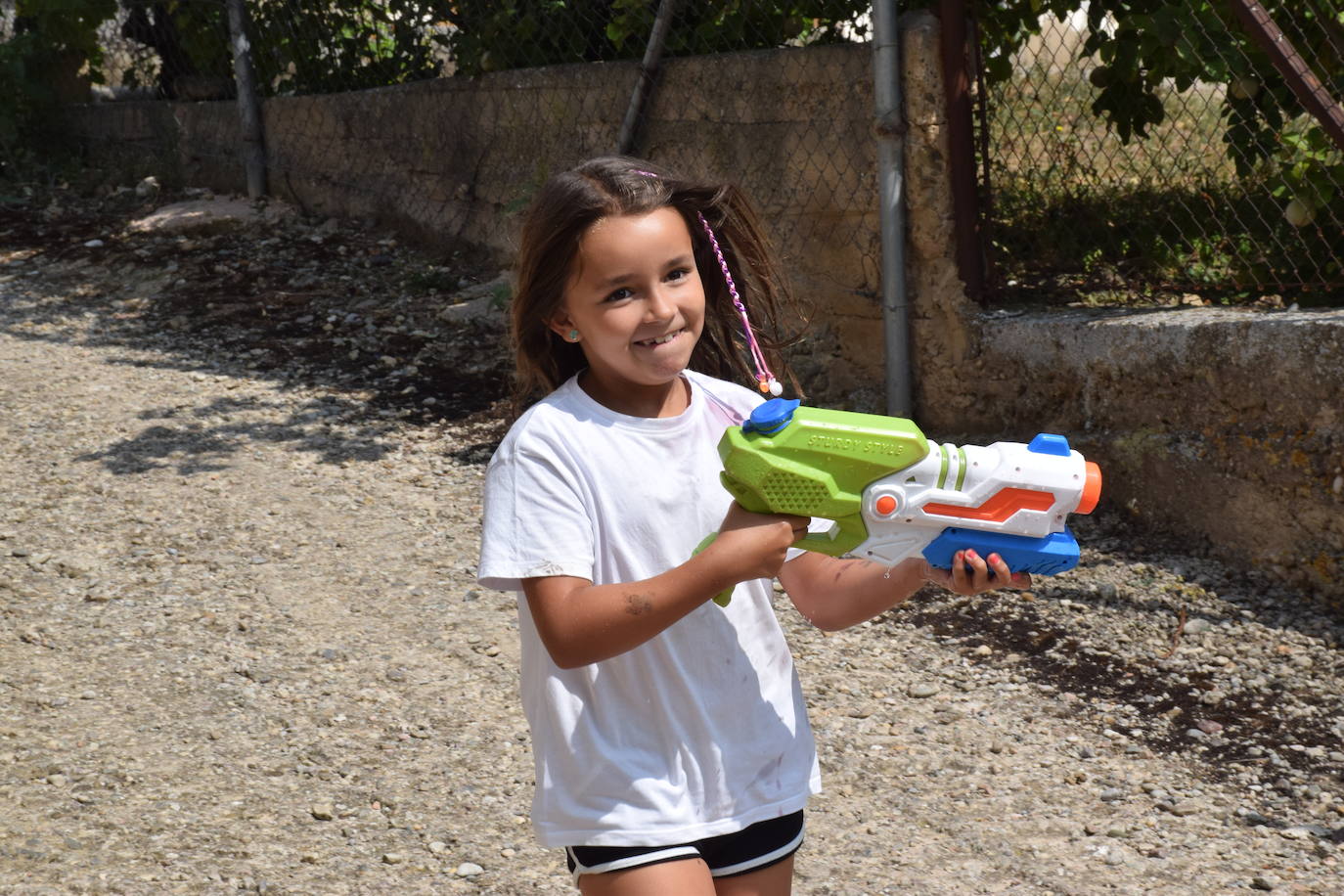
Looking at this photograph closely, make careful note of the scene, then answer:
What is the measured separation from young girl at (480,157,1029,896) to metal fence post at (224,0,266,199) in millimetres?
6938

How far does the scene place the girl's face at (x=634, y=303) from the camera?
1.67 metres

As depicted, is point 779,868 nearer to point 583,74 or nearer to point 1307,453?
point 1307,453

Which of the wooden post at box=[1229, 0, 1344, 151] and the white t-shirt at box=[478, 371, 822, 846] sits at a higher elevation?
the wooden post at box=[1229, 0, 1344, 151]

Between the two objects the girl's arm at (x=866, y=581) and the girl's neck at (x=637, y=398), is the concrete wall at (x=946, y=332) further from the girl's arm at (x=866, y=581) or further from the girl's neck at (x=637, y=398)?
the girl's neck at (x=637, y=398)

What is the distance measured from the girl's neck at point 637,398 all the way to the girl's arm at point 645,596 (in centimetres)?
26

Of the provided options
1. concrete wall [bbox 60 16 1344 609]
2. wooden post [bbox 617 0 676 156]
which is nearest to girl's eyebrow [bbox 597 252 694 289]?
concrete wall [bbox 60 16 1344 609]

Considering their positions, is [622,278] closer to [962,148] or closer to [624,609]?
[624,609]

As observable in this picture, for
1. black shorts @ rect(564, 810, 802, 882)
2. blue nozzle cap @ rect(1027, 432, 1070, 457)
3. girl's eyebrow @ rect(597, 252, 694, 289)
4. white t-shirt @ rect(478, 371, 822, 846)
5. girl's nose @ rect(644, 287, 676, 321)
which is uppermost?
girl's eyebrow @ rect(597, 252, 694, 289)

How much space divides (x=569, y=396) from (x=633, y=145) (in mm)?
3926

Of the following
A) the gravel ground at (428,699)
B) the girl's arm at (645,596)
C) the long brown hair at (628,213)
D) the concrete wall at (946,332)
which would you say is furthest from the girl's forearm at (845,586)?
the concrete wall at (946,332)

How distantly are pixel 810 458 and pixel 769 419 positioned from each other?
67 mm

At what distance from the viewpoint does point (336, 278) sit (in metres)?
7.02

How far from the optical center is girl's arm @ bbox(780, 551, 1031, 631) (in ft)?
5.14

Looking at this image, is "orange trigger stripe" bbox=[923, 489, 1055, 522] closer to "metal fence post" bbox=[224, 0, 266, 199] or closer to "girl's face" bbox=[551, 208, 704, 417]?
"girl's face" bbox=[551, 208, 704, 417]
